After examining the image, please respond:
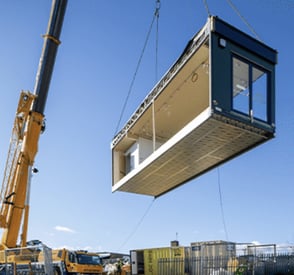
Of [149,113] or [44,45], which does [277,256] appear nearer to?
[149,113]

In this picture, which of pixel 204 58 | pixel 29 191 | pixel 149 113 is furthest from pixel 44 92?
pixel 204 58

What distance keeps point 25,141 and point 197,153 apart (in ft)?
30.7

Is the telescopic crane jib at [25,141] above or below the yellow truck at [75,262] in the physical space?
above

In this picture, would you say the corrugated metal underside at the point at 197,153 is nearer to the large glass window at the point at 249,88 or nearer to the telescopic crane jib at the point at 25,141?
the large glass window at the point at 249,88

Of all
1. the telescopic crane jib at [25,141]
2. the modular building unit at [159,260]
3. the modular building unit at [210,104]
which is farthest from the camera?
the modular building unit at [159,260]

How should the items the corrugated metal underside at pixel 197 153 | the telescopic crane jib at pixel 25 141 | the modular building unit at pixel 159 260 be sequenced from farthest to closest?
the modular building unit at pixel 159 260, the telescopic crane jib at pixel 25 141, the corrugated metal underside at pixel 197 153

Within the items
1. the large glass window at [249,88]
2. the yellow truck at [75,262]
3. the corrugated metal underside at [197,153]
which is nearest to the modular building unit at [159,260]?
the yellow truck at [75,262]

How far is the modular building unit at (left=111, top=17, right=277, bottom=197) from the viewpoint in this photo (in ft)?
33.2

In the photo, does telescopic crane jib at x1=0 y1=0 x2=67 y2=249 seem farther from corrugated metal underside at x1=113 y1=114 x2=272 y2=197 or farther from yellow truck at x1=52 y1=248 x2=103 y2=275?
corrugated metal underside at x1=113 y1=114 x2=272 y2=197

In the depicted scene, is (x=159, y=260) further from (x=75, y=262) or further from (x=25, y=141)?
(x=25, y=141)

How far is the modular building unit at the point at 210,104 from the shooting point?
33.2 feet

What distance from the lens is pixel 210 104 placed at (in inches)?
384

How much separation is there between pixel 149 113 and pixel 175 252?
35.3ft

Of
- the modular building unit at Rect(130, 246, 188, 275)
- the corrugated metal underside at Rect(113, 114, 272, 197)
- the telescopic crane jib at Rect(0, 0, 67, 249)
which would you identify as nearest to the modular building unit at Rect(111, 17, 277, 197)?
the corrugated metal underside at Rect(113, 114, 272, 197)
